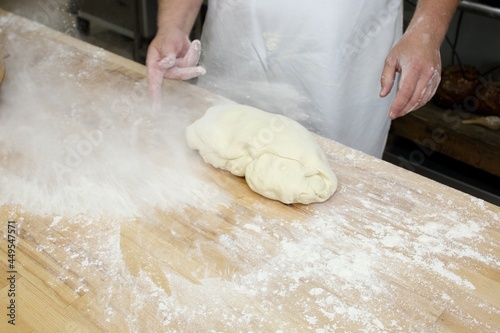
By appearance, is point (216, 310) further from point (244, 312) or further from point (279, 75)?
point (279, 75)

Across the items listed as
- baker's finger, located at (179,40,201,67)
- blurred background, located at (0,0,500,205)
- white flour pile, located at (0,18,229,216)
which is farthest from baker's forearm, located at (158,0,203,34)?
blurred background, located at (0,0,500,205)

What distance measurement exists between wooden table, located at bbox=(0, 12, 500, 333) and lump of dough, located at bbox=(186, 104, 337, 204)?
4 centimetres

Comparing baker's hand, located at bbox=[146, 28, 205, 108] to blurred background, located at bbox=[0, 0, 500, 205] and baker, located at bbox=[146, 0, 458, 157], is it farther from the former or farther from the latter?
blurred background, located at bbox=[0, 0, 500, 205]

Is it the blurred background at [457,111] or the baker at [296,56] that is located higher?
the baker at [296,56]

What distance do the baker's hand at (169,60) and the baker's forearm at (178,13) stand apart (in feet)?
0.16

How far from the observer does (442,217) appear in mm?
1210

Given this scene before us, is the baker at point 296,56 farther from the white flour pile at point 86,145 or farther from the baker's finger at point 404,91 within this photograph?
the baker's finger at point 404,91

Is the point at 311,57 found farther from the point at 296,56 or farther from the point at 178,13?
the point at 178,13

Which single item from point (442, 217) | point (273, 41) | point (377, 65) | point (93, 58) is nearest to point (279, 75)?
point (273, 41)

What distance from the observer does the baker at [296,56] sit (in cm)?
163

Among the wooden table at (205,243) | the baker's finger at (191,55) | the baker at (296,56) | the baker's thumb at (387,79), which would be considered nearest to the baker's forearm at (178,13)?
the baker at (296,56)

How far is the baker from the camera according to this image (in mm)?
1629

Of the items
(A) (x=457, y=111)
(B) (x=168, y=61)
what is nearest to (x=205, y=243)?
(B) (x=168, y=61)

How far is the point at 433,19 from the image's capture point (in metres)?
1.39
